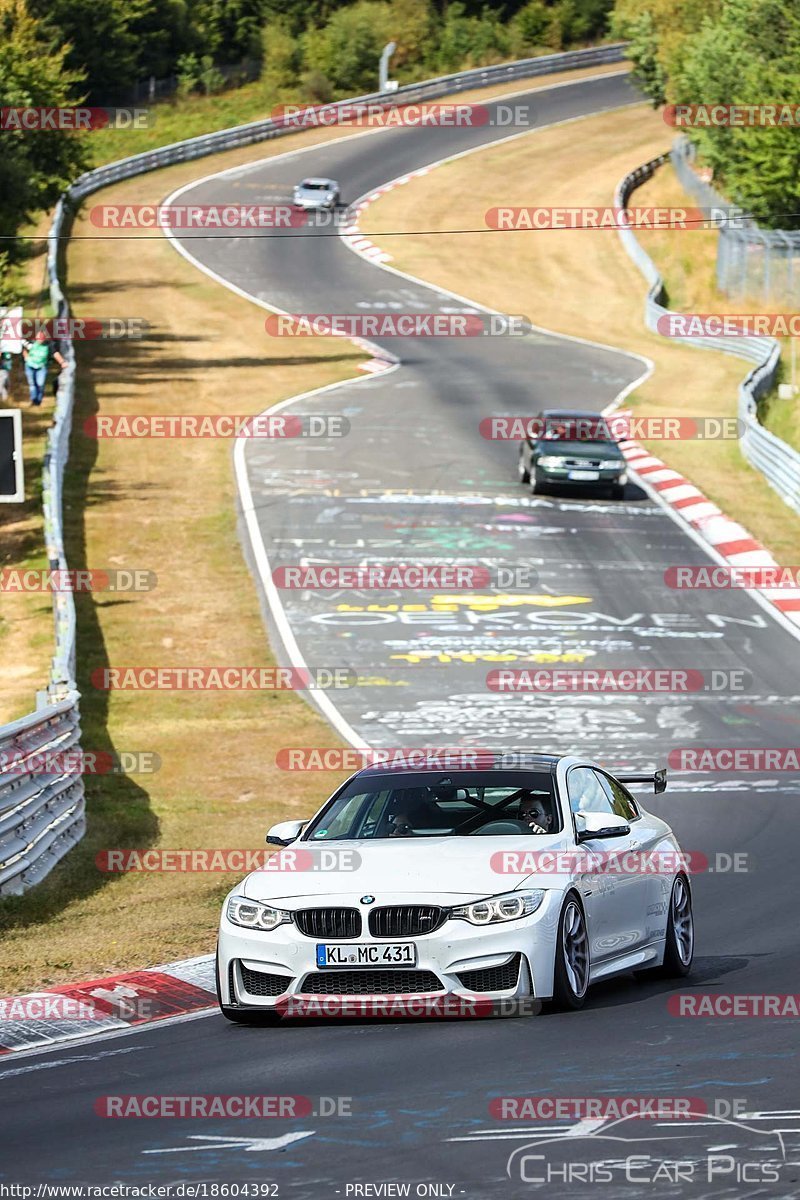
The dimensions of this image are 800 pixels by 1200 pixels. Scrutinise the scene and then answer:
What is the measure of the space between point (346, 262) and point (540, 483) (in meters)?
29.2

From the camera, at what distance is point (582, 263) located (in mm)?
66750

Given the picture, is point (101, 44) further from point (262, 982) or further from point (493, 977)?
point (493, 977)

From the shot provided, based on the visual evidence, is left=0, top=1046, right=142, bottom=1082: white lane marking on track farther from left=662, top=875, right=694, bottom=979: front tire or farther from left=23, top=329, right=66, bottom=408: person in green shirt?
left=23, top=329, right=66, bottom=408: person in green shirt

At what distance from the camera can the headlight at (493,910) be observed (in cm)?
988

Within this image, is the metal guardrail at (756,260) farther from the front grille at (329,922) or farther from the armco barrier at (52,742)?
the front grille at (329,922)

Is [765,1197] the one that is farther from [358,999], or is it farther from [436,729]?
[436,729]

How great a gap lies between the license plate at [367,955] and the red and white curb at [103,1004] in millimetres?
1417

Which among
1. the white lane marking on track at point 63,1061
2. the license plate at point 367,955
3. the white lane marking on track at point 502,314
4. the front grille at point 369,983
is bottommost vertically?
the white lane marking on track at point 502,314

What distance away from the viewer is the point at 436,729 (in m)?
23.7

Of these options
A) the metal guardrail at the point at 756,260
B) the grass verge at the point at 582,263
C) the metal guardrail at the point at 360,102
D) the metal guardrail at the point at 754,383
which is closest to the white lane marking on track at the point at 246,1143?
the grass verge at the point at 582,263

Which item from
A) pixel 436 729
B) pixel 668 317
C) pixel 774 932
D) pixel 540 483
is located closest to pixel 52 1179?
pixel 774 932

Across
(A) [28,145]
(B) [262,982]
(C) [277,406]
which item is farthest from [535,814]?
(A) [28,145]

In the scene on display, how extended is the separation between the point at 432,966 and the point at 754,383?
35500 millimetres

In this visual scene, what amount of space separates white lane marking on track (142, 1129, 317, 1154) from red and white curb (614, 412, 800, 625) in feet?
73.1
